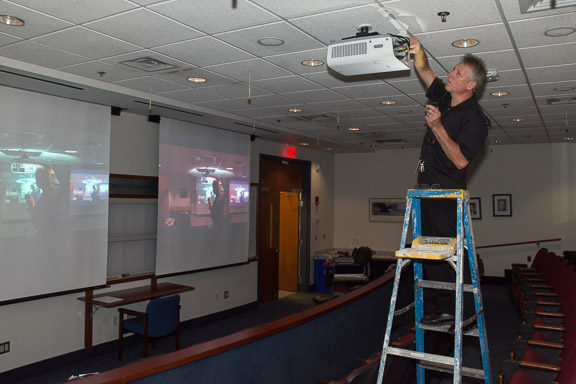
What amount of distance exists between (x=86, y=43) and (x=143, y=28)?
0.67 metres

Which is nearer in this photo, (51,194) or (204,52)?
(204,52)

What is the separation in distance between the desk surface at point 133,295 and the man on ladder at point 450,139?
13.5 ft

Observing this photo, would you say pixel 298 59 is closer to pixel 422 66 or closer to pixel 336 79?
pixel 336 79

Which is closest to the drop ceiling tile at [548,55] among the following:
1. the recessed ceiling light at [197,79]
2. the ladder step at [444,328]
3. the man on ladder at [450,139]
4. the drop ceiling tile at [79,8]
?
the man on ladder at [450,139]

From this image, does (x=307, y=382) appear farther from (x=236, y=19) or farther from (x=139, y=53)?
(x=139, y=53)

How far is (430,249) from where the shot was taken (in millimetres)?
2281

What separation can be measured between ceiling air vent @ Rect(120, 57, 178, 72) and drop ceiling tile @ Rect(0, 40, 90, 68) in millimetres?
401

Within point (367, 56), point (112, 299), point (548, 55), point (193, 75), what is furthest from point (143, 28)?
point (112, 299)

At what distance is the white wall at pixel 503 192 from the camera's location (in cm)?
1005

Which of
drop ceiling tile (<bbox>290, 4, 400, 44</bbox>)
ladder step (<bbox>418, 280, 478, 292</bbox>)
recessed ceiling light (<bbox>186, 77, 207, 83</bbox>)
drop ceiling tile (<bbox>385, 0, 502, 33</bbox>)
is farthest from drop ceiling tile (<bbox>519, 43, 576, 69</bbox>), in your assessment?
recessed ceiling light (<bbox>186, 77, 207, 83</bbox>)

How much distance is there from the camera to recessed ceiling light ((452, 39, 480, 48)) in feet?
12.3

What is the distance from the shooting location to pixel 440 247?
233 centimetres

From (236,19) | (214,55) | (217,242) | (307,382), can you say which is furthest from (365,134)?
(307,382)

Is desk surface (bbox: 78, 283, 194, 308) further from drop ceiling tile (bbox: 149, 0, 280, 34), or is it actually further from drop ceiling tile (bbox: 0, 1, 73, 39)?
drop ceiling tile (bbox: 149, 0, 280, 34)
